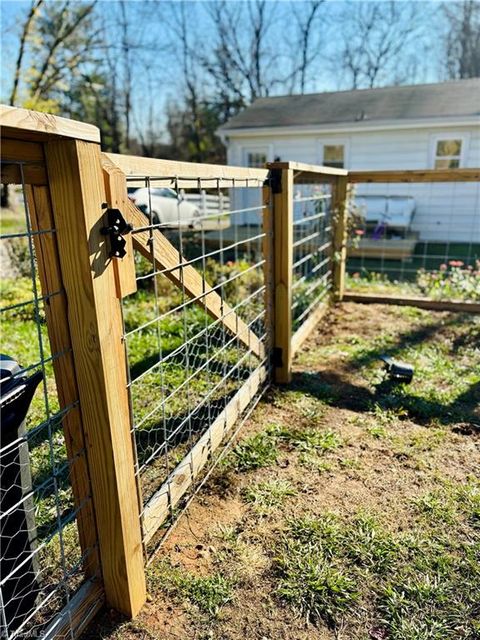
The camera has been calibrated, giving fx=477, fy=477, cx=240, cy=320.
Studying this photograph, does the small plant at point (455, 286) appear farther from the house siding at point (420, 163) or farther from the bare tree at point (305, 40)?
the bare tree at point (305, 40)

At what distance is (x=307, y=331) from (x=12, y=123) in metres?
A: 3.47

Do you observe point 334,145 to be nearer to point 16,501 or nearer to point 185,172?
point 185,172

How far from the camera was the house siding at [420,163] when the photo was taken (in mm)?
10125

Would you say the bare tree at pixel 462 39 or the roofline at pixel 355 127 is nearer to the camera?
the roofline at pixel 355 127

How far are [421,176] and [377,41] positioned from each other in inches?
912

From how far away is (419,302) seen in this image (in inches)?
202

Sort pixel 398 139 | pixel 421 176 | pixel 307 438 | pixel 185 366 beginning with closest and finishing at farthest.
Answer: pixel 307 438 < pixel 185 366 < pixel 421 176 < pixel 398 139

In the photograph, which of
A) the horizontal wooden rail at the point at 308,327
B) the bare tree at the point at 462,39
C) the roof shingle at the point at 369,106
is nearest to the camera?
the horizontal wooden rail at the point at 308,327

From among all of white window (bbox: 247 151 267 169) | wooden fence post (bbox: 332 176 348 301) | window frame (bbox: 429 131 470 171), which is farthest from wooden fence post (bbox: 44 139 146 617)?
white window (bbox: 247 151 267 169)

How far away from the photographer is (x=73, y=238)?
1.20m

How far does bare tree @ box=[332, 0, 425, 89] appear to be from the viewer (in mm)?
22766

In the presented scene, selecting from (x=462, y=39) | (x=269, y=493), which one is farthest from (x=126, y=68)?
(x=269, y=493)

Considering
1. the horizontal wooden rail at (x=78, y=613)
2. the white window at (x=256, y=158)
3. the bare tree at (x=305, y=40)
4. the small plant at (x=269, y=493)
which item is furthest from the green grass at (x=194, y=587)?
the bare tree at (x=305, y=40)

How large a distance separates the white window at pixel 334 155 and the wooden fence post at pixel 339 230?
255 inches
